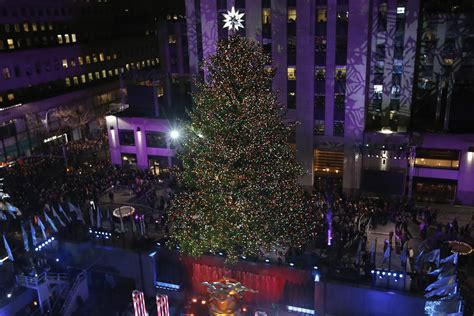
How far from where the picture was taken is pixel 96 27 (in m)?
63.4

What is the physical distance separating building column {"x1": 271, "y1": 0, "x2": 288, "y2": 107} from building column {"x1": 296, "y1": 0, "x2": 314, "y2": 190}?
3.42ft

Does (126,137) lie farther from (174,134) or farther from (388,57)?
(388,57)

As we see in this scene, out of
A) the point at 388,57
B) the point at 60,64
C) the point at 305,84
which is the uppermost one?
the point at 388,57

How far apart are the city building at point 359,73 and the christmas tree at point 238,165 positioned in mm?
→ 14926

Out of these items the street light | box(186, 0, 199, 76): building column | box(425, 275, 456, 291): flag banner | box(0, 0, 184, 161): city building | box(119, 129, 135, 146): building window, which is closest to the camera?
box(425, 275, 456, 291): flag banner

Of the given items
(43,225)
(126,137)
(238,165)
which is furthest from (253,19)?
(43,225)

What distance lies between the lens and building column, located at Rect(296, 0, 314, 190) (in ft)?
112

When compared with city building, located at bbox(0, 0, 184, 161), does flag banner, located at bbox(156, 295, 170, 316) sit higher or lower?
lower

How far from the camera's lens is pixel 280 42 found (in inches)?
1403

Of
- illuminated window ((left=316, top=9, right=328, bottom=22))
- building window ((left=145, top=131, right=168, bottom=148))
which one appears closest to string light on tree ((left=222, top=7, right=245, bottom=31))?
illuminated window ((left=316, top=9, right=328, bottom=22))

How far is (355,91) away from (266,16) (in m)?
9.52

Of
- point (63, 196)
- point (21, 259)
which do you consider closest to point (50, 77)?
point (63, 196)

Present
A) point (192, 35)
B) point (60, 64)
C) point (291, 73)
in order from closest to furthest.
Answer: point (291, 73), point (192, 35), point (60, 64)

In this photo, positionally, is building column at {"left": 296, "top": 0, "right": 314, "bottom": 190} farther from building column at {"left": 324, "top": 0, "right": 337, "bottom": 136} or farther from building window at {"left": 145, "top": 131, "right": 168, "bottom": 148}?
building window at {"left": 145, "top": 131, "right": 168, "bottom": 148}
